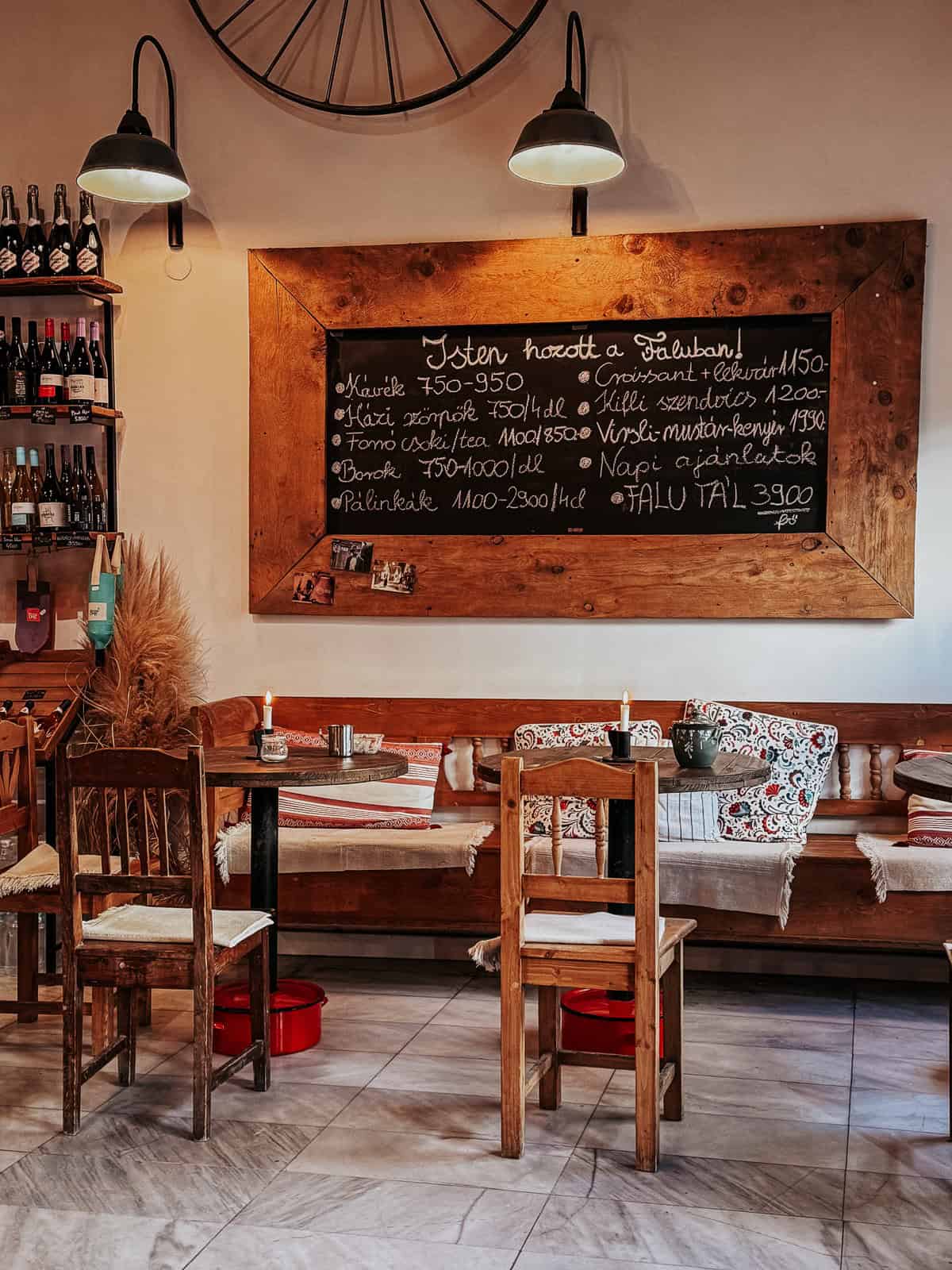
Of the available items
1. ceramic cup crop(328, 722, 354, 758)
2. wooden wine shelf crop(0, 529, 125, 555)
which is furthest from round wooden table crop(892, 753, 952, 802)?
A: wooden wine shelf crop(0, 529, 125, 555)

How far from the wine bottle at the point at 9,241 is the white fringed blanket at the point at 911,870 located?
3757 mm

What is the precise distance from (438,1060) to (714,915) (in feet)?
3.41

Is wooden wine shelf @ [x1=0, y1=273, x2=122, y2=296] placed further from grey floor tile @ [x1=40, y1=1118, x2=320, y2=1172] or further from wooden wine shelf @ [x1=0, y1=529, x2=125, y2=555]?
grey floor tile @ [x1=40, y1=1118, x2=320, y2=1172]

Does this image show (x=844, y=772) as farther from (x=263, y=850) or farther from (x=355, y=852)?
(x=263, y=850)

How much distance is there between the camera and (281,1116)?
3180 millimetres

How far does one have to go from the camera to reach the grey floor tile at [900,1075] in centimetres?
340

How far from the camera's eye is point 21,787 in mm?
3902

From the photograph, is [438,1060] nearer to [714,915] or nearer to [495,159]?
[714,915]

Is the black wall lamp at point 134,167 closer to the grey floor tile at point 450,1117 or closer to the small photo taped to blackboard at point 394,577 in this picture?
the small photo taped to blackboard at point 394,577

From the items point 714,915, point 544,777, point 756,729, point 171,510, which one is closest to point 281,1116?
point 544,777

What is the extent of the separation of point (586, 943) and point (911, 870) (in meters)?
1.53

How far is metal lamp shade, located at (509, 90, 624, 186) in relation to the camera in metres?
4.12

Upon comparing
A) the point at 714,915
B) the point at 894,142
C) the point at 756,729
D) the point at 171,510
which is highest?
the point at 894,142

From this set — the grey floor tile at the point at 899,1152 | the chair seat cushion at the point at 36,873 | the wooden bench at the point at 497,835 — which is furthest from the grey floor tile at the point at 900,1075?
the chair seat cushion at the point at 36,873
